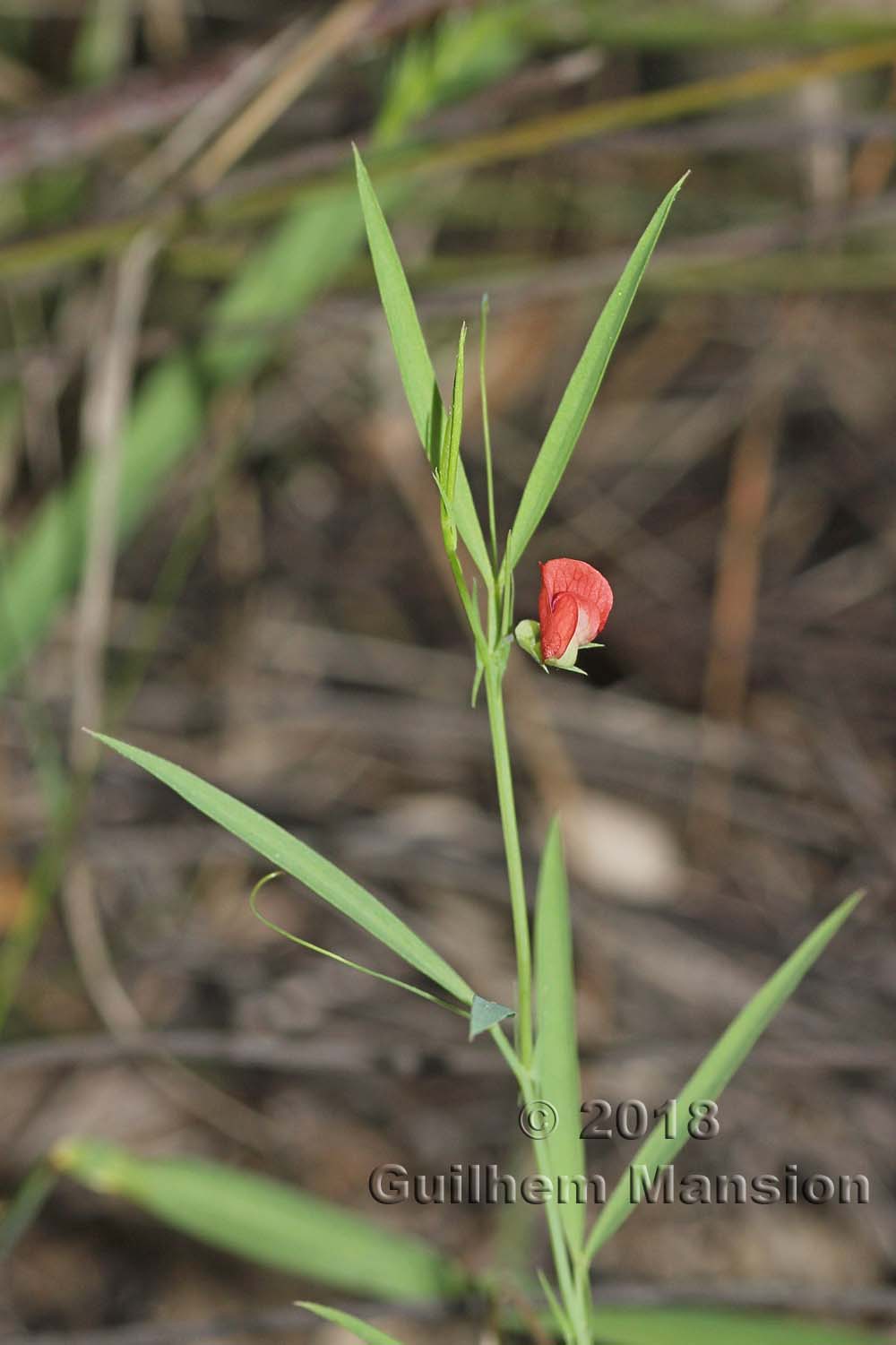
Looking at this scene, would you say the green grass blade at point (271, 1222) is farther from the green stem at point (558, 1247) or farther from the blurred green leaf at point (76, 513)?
the blurred green leaf at point (76, 513)

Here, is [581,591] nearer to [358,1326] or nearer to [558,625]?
[558,625]

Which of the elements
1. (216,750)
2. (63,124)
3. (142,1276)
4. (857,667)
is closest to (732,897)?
(857,667)

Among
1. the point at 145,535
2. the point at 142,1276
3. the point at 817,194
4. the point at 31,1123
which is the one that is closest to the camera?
the point at 142,1276

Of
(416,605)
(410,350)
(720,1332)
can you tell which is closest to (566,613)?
(410,350)

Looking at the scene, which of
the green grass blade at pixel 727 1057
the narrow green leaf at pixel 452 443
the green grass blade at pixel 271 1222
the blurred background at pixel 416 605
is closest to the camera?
the narrow green leaf at pixel 452 443

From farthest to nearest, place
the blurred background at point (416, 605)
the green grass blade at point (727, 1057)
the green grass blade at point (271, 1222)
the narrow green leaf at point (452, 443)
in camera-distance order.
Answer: the blurred background at point (416, 605) → the green grass blade at point (271, 1222) → the green grass blade at point (727, 1057) → the narrow green leaf at point (452, 443)

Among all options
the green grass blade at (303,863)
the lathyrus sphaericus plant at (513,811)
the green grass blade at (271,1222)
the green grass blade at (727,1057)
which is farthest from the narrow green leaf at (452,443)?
the green grass blade at (271,1222)

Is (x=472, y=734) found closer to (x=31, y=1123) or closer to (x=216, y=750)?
(x=216, y=750)
